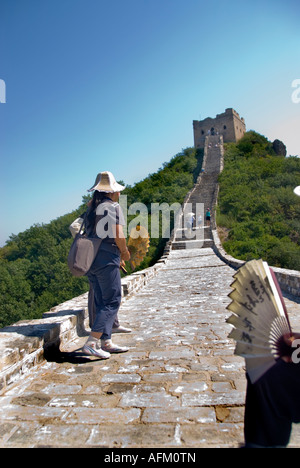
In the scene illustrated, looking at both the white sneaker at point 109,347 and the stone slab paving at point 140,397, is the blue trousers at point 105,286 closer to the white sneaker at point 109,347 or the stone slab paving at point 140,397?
the white sneaker at point 109,347

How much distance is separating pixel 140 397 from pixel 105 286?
4.09ft

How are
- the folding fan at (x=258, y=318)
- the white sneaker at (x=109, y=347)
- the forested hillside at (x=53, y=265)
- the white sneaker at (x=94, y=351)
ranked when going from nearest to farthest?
the folding fan at (x=258, y=318) → the white sneaker at (x=94, y=351) → the white sneaker at (x=109, y=347) → the forested hillside at (x=53, y=265)

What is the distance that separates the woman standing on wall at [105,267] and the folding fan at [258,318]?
1.84 m

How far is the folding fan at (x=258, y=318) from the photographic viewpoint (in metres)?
1.76

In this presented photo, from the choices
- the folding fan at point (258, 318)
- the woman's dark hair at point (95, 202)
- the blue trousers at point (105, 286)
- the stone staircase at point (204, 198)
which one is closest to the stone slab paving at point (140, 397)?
the blue trousers at point (105, 286)

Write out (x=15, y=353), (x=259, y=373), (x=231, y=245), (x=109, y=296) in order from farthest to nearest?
(x=231, y=245)
(x=109, y=296)
(x=15, y=353)
(x=259, y=373)

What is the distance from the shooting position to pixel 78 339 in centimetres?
421

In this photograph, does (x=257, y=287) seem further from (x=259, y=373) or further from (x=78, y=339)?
(x=78, y=339)

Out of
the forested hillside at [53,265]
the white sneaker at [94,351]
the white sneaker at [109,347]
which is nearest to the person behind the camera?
the white sneaker at [94,351]

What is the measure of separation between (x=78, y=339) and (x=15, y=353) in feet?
4.47

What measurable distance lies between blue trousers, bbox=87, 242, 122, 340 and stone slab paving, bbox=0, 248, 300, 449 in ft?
1.30

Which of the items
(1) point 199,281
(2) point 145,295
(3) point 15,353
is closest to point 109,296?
(3) point 15,353

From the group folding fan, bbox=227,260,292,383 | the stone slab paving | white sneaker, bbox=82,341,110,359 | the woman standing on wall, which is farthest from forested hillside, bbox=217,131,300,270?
folding fan, bbox=227,260,292,383
